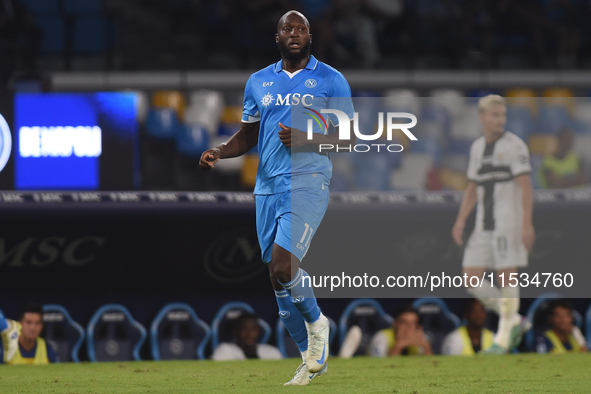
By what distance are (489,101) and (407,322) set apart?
200cm

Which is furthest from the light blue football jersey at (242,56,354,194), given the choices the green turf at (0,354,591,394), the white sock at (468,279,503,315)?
the white sock at (468,279,503,315)

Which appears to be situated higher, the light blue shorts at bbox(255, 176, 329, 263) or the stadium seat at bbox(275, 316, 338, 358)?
the light blue shorts at bbox(255, 176, 329, 263)

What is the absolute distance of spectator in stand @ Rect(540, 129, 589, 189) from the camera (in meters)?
7.07

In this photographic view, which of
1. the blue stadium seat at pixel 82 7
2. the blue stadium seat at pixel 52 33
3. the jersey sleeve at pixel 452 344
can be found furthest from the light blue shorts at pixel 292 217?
the blue stadium seat at pixel 82 7

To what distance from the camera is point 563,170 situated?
279 inches

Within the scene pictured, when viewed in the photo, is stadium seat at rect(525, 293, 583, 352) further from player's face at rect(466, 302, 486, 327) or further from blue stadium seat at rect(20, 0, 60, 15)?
blue stadium seat at rect(20, 0, 60, 15)

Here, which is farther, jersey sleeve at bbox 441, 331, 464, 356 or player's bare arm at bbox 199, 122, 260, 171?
jersey sleeve at bbox 441, 331, 464, 356

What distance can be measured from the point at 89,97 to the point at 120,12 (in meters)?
4.33

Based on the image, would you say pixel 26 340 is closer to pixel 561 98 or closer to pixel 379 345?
pixel 379 345

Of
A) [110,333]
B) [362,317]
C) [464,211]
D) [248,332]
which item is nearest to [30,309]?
[110,333]

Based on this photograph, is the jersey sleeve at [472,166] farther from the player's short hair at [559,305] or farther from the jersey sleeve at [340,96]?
the jersey sleeve at [340,96]

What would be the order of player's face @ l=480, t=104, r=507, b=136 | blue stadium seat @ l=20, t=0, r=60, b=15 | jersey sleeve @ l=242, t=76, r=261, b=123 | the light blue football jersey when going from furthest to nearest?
blue stadium seat @ l=20, t=0, r=60, b=15 → player's face @ l=480, t=104, r=507, b=136 → jersey sleeve @ l=242, t=76, r=261, b=123 → the light blue football jersey

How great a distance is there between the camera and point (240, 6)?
11.0 metres

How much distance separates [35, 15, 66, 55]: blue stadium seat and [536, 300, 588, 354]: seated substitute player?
6.79 metres
